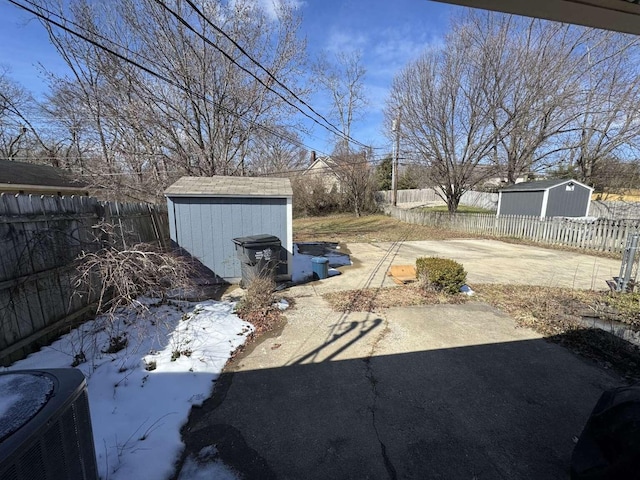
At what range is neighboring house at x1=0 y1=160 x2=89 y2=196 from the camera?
9.63 m

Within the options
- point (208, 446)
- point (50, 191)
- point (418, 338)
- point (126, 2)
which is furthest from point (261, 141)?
point (208, 446)

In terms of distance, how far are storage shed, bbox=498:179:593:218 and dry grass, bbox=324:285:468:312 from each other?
491 inches

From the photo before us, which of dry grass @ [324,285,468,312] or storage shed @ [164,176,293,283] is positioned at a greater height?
storage shed @ [164,176,293,283]

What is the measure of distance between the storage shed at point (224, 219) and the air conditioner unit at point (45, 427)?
5182 millimetres

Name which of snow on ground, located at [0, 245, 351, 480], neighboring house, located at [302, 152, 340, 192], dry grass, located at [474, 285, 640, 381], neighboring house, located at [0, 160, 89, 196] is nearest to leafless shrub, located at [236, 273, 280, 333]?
snow on ground, located at [0, 245, 351, 480]

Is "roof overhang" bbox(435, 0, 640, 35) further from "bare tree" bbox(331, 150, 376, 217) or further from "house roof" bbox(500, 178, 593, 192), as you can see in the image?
"bare tree" bbox(331, 150, 376, 217)

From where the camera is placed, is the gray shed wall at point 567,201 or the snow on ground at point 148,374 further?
the gray shed wall at point 567,201

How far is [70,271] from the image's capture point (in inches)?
153

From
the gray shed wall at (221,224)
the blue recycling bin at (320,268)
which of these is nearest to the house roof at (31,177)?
the gray shed wall at (221,224)

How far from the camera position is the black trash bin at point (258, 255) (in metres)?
6.07

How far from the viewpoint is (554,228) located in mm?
11953

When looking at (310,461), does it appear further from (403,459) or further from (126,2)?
(126,2)

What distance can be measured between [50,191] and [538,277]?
17231mm

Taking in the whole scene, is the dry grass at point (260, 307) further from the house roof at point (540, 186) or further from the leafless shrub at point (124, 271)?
the house roof at point (540, 186)
